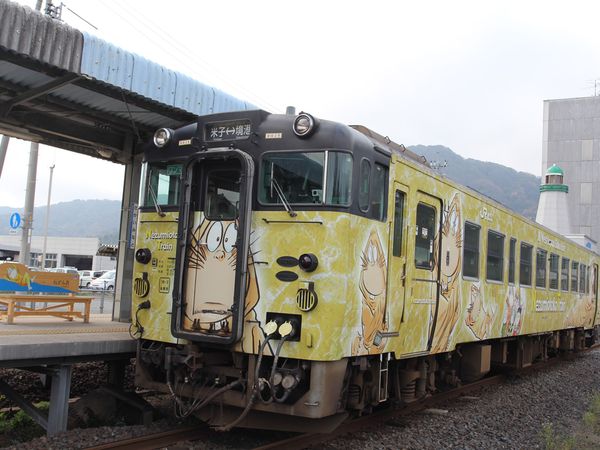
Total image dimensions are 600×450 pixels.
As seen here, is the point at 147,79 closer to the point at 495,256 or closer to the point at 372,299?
the point at 372,299

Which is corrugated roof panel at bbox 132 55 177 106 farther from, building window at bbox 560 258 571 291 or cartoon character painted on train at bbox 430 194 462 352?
building window at bbox 560 258 571 291

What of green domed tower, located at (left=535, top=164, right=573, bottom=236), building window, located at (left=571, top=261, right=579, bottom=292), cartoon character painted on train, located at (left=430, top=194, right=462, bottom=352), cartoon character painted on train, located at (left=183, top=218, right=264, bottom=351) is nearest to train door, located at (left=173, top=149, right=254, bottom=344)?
cartoon character painted on train, located at (left=183, top=218, right=264, bottom=351)

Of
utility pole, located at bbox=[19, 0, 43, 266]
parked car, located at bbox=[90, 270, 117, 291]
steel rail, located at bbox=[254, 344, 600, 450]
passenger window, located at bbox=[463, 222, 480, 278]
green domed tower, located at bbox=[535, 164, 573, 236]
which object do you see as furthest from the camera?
green domed tower, located at bbox=[535, 164, 573, 236]

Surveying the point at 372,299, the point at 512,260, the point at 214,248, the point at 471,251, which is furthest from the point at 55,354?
the point at 512,260

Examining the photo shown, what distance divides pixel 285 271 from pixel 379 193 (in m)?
1.31

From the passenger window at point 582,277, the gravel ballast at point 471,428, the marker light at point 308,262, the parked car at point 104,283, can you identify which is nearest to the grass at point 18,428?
the gravel ballast at point 471,428

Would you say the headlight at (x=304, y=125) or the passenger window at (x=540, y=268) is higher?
the headlight at (x=304, y=125)

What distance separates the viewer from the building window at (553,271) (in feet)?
42.4

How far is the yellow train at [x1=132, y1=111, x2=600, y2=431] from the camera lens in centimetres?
544

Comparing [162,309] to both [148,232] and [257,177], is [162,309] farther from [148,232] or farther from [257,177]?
[257,177]

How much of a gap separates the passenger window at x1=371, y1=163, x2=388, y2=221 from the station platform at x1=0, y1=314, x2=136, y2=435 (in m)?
3.48

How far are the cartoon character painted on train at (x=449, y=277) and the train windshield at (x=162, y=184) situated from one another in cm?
321

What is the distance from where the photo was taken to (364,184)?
19.0 feet

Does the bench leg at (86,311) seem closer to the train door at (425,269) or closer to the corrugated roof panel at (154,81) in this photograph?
the corrugated roof panel at (154,81)
